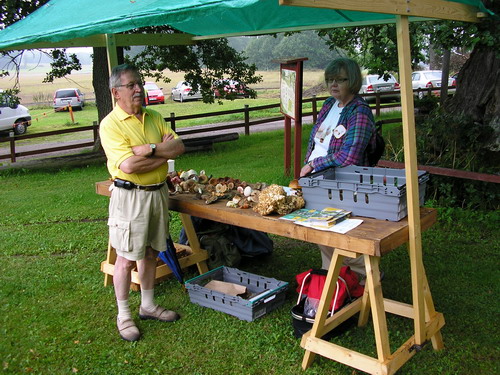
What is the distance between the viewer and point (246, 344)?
374 cm

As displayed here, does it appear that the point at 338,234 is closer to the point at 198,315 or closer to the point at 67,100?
the point at 198,315

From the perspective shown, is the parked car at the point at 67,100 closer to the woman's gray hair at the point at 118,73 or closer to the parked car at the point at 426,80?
the parked car at the point at 426,80

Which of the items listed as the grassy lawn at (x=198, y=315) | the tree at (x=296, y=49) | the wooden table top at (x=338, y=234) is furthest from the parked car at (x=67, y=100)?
the wooden table top at (x=338, y=234)

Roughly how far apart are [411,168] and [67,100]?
1143 inches

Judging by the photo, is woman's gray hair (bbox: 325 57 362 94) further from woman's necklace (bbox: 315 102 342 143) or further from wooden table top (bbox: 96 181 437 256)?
wooden table top (bbox: 96 181 437 256)

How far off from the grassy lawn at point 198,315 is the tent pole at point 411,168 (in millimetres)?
447

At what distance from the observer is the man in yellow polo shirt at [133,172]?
362 centimetres

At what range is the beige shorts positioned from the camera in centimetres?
371

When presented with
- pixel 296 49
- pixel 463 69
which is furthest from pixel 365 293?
pixel 296 49

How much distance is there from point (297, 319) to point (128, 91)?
1950mm

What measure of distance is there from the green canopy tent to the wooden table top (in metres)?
0.16

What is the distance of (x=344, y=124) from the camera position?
382 centimetres

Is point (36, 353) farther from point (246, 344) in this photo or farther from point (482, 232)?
point (482, 232)

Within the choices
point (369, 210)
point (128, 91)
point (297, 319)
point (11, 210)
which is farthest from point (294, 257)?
point (11, 210)
